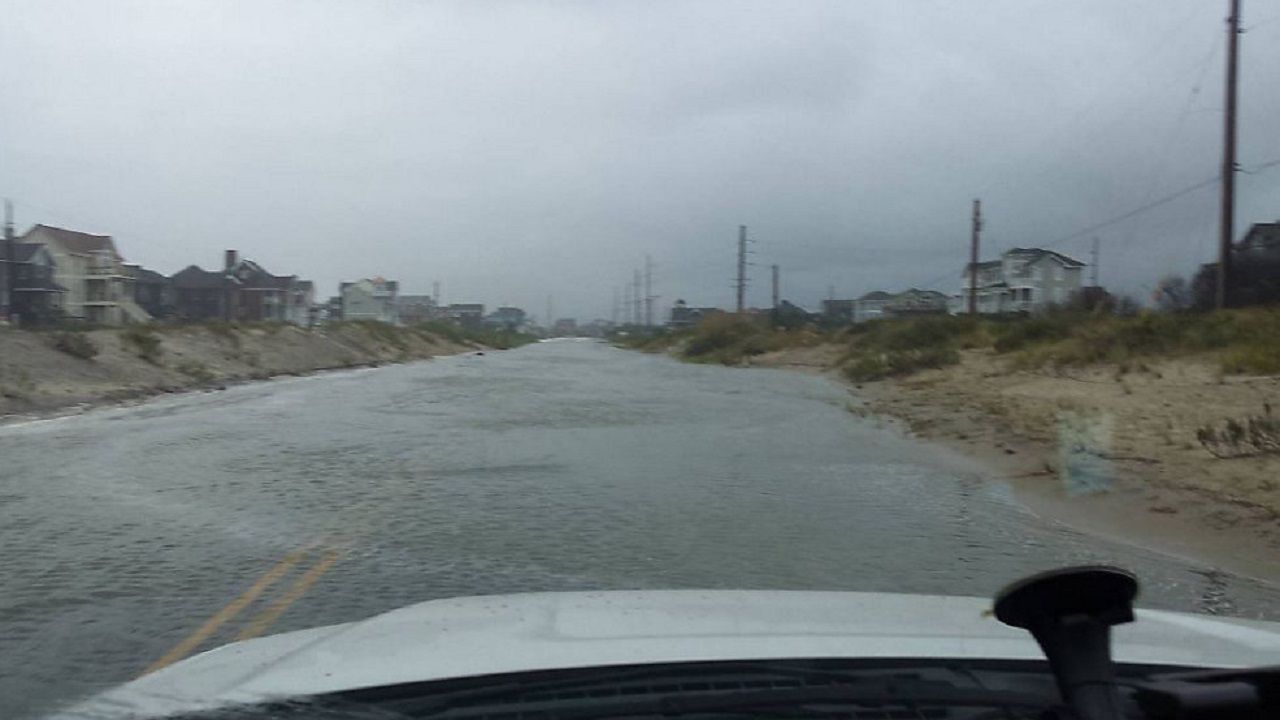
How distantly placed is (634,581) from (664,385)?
30721mm

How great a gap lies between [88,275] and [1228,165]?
71638 millimetres

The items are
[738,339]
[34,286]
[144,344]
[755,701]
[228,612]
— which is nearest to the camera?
[755,701]

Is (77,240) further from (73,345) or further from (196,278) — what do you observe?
(73,345)

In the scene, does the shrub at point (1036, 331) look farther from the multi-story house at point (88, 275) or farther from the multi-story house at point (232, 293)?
the multi-story house at point (232, 293)

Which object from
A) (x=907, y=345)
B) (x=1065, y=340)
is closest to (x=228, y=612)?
(x=1065, y=340)

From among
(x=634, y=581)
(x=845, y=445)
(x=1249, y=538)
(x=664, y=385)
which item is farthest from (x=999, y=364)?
(x=634, y=581)

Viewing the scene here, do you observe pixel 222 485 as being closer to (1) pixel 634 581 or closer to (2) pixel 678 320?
(1) pixel 634 581

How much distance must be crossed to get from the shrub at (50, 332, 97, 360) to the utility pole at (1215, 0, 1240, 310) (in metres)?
31.6

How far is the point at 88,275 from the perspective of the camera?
80.7 metres

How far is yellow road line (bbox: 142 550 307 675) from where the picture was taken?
6.19m

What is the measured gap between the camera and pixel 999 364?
117ft

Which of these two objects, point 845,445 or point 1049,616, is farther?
point 845,445

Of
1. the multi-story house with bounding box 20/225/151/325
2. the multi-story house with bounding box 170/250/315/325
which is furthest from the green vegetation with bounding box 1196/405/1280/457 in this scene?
the multi-story house with bounding box 170/250/315/325

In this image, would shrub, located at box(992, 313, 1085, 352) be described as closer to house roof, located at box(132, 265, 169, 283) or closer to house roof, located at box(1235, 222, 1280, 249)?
house roof, located at box(1235, 222, 1280, 249)
